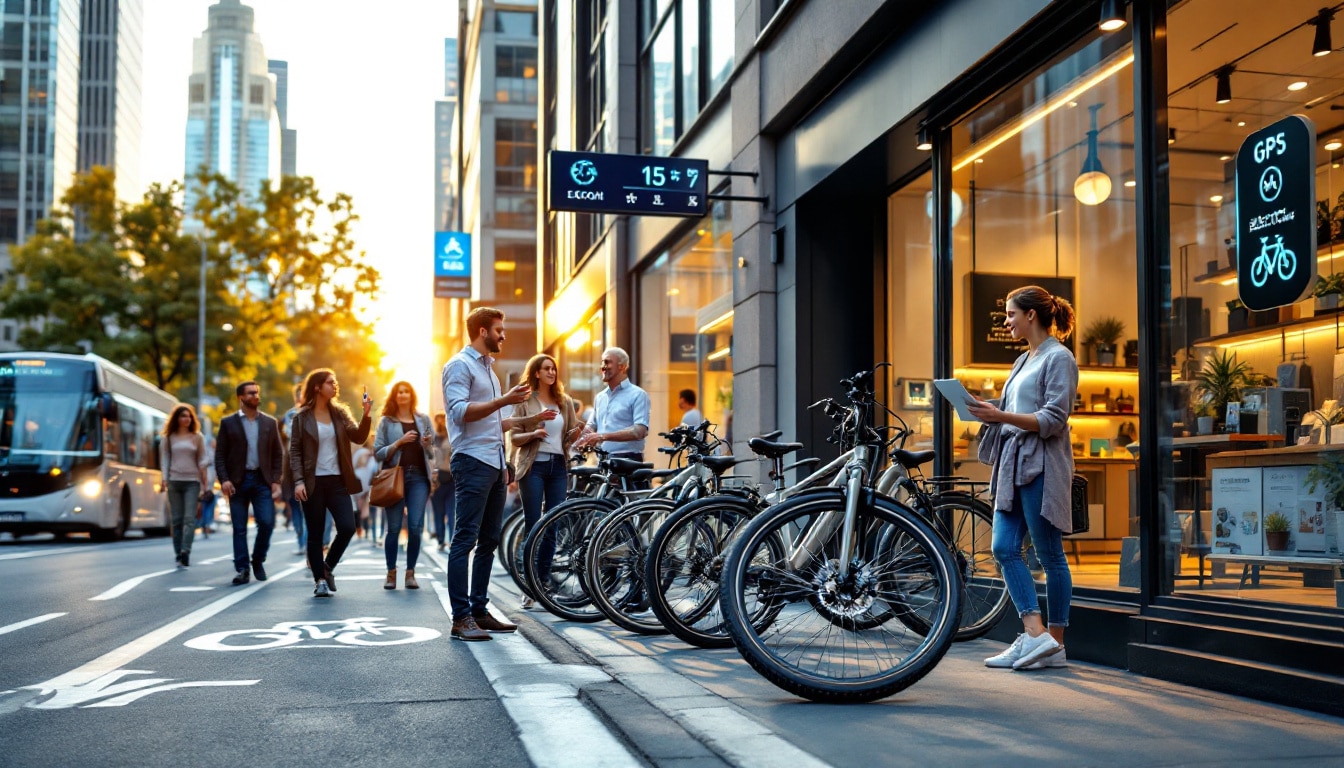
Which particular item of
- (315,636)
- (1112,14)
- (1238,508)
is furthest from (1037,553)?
(315,636)

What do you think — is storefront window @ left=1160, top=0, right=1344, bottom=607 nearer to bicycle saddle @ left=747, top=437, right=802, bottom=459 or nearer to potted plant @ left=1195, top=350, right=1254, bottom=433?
potted plant @ left=1195, top=350, right=1254, bottom=433

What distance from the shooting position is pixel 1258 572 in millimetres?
5965

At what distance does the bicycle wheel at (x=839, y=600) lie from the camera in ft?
16.3

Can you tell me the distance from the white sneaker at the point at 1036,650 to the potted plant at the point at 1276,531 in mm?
1094

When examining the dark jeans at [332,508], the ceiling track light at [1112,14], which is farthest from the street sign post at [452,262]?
the ceiling track light at [1112,14]

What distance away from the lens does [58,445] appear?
22.3 m

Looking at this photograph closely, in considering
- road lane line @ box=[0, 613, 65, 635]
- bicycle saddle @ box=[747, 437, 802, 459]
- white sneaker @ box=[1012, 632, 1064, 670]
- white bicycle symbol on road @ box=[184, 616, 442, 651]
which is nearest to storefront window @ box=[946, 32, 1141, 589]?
white sneaker @ box=[1012, 632, 1064, 670]

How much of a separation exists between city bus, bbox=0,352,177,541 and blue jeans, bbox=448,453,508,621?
16961 millimetres

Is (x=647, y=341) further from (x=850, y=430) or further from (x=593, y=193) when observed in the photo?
(x=850, y=430)

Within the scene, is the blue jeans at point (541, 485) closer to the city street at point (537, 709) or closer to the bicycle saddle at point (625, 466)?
Answer: the bicycle saddle at point (625, 466)

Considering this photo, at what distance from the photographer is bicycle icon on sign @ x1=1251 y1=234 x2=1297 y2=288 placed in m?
5.80

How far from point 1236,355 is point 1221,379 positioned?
132 millimetres

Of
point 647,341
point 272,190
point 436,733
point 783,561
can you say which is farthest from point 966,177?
point 272,190

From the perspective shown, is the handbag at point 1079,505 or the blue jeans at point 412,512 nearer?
the handbag at point 1079,505
